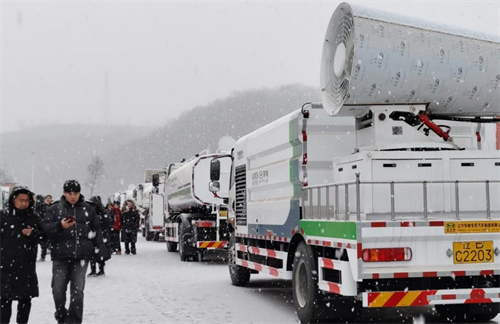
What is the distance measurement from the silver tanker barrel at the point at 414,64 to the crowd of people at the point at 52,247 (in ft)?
11.0

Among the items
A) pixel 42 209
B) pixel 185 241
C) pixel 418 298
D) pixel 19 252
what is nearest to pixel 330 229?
pixel 418 298

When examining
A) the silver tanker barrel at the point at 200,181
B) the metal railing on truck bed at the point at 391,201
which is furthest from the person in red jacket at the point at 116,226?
the metal railing on truck bed at the point at 391,201

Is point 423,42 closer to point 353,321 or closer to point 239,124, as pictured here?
point 353,321

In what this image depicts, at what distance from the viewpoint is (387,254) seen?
6.92m

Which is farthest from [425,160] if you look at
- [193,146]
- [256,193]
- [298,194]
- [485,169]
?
[193,146]

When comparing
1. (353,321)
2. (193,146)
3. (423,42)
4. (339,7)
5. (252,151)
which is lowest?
(353,321)

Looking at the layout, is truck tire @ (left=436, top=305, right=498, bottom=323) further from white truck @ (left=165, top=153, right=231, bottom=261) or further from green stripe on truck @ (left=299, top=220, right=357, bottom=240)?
white truck @ (left=165, top=153, right=231, bottom=261)

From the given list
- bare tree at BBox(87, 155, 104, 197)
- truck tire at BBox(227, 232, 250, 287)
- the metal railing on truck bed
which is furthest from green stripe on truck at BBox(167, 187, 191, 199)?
bare tree at BBox(87, 155, 104, 197)

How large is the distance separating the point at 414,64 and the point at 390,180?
155 centimetres

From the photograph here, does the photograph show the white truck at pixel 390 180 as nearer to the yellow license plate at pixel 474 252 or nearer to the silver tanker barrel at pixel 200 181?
the yellow license plate at pixel 474 252

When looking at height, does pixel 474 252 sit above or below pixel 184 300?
above

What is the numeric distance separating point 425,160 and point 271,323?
2.89 meters

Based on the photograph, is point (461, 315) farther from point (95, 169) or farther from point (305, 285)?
point (95, 169)

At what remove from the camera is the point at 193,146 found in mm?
171500
